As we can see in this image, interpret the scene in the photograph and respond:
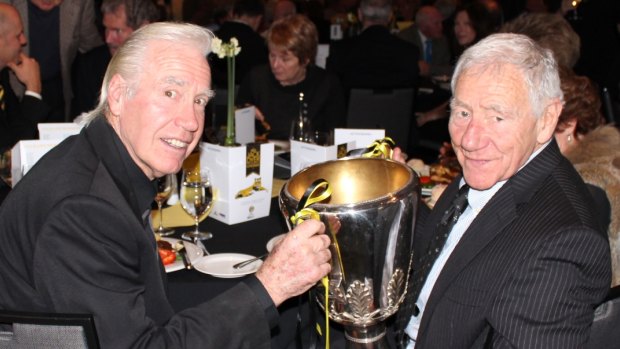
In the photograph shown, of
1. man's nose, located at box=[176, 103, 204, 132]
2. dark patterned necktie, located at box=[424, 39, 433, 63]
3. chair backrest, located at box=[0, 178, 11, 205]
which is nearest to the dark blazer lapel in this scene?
man's nose, located at box=[176, 103, 204, 132]

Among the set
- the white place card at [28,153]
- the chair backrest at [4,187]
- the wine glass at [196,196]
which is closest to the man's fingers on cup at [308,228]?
the wine glass at [196,196]

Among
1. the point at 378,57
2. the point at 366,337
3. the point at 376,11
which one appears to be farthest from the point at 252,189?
the point at 376,11

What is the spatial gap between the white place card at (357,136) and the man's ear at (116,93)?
1.35m

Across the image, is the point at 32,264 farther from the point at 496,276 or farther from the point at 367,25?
the point at 367,25

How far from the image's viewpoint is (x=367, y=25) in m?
5.73

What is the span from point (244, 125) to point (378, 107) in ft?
4.50

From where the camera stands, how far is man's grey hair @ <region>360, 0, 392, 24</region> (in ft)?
18.6

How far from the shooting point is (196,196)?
7.84 feet

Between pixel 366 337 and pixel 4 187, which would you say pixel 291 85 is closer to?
pixel 4 187

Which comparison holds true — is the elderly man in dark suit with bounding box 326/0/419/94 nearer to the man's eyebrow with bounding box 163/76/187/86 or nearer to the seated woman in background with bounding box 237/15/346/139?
the seated woman in background with bounding box 237/15/346/139

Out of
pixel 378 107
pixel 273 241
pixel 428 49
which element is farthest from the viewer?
pixel 428 49

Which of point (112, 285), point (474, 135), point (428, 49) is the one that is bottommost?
point (428, 49)

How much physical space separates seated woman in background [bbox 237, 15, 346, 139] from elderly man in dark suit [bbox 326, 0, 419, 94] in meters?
0.95

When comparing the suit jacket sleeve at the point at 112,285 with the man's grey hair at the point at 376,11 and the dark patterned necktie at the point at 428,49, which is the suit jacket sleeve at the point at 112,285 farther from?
the dark patterned necktie at the point at 428,49
